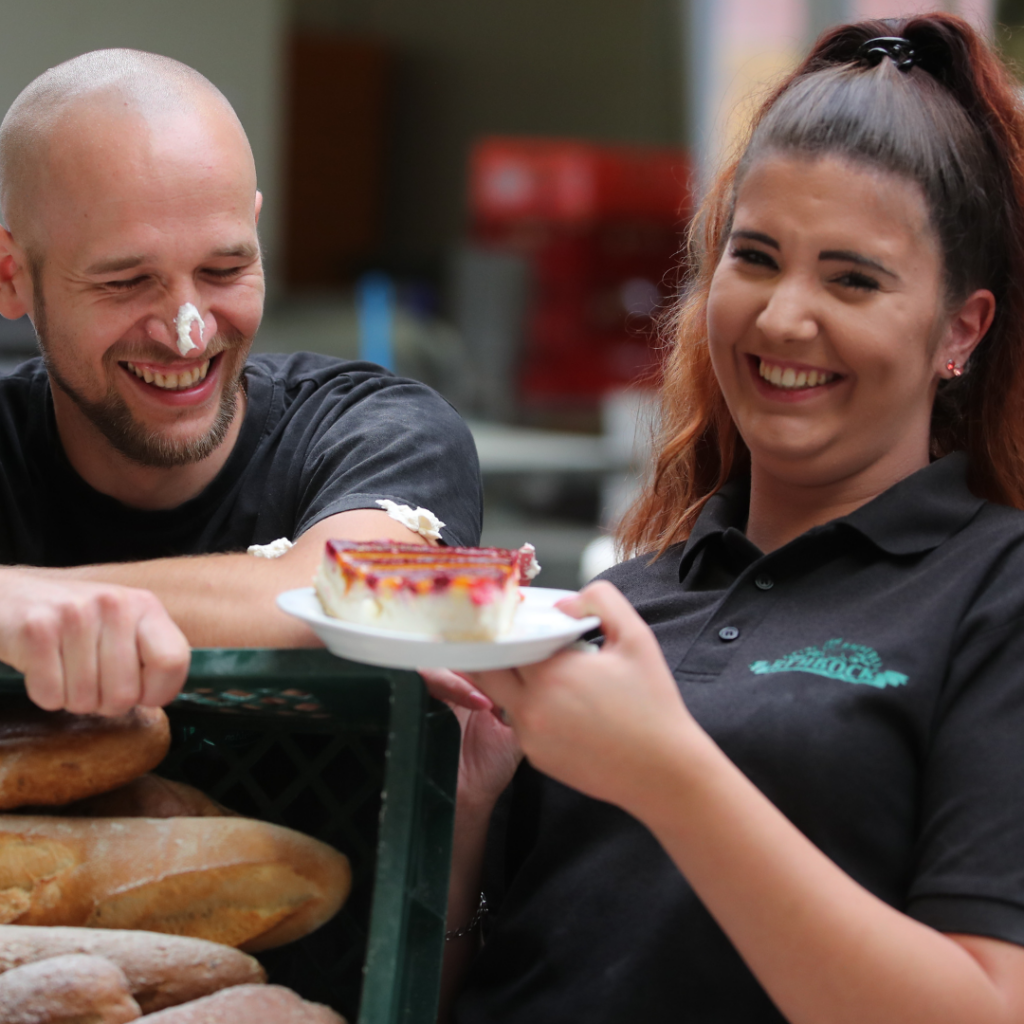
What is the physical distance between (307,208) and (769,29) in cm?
438

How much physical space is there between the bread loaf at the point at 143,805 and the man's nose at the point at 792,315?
65 centimetres

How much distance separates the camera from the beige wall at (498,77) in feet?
28.5

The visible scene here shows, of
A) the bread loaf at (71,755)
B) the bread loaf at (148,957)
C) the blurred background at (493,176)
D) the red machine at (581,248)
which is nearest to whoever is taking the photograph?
the bread loaf at (148,957)

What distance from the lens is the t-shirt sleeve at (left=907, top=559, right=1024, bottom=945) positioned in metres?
0.93

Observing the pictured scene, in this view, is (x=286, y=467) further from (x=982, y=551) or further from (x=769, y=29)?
(x=769, y=29)

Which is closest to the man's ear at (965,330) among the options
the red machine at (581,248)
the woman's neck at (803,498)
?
the woman's neck at (803,498)

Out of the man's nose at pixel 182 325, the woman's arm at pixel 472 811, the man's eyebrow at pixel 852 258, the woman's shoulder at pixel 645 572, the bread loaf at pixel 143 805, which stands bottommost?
the woman's arm at pixel 472 811

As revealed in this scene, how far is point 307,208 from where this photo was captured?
31.7ft

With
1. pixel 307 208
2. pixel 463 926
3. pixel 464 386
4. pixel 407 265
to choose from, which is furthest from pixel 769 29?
pixel 463 926

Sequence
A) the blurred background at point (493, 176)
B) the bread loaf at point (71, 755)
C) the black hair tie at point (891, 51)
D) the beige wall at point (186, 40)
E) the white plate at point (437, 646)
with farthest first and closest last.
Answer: the beige wall at point (186, 40), the blurred background at point (493, 176), the black hair tie at point (891, 51), the bread loaf at point (71, 755), the white plate at point (437, 646)

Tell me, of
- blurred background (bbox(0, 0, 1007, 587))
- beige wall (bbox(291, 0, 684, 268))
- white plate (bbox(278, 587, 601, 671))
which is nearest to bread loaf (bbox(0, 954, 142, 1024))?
white plate (bbox(278, 587, 601, 671))

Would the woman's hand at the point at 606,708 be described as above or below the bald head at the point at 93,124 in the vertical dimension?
below

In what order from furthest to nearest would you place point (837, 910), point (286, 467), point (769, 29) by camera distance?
1. point (769, 29)
2. point (286, 467)
3. point (837, 910)

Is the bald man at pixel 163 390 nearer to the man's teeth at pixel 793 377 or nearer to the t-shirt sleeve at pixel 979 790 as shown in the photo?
the man's teeth at pixel 793 377
